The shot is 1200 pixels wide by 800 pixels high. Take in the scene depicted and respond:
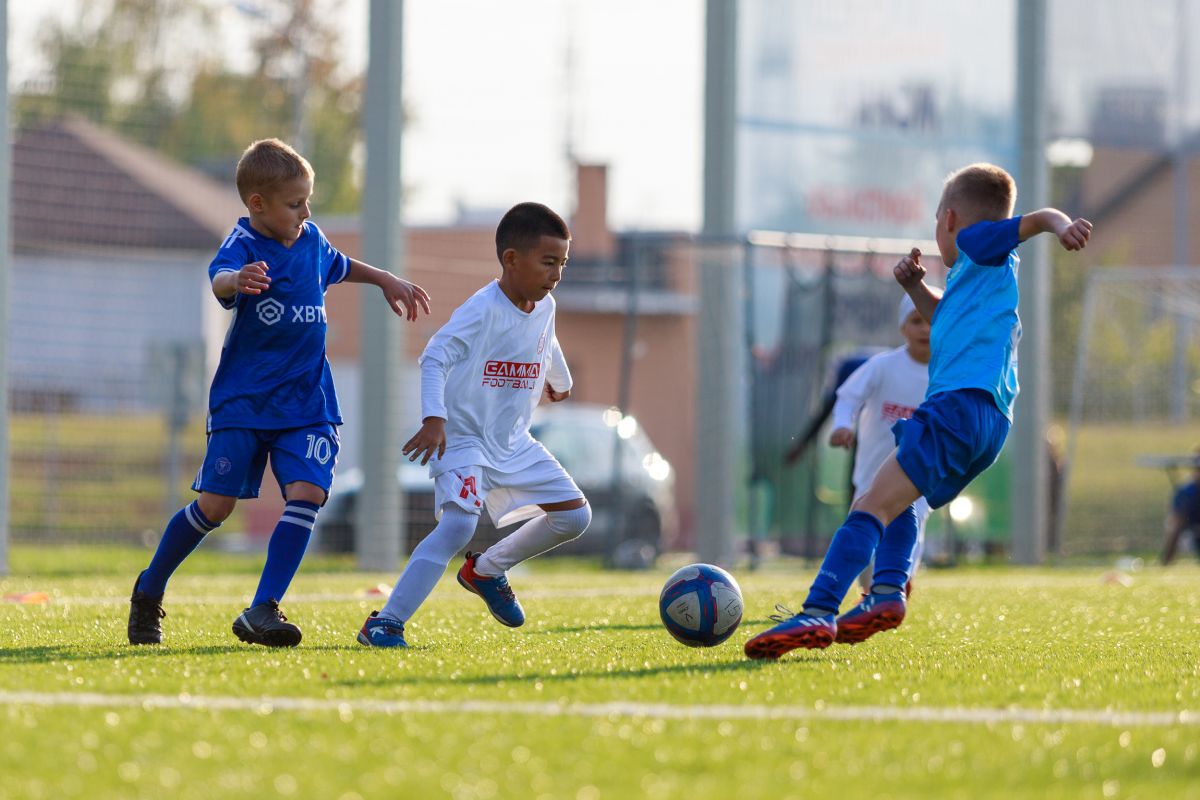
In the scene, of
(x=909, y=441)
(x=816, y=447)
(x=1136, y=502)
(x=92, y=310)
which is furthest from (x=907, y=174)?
(x=909, y=441)

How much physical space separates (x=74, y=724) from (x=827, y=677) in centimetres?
204

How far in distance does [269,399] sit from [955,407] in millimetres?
2289

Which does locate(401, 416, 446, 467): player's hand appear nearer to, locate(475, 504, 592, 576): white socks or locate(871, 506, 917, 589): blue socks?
locate(475, 504, 592, 576): white socks

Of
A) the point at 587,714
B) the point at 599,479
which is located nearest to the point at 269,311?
the point at 587,714

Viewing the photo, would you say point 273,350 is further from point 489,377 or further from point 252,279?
point 489,377

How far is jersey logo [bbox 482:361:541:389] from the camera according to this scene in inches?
246

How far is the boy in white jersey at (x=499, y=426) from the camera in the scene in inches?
241

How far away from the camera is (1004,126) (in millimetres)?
16188

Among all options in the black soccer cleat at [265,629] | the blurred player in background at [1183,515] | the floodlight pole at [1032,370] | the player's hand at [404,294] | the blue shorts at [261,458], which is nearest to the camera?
the black soccer cleat at [265,629]

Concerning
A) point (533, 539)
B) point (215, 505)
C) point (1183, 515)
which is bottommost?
point (1183, 515)

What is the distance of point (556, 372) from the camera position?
21.7 ft

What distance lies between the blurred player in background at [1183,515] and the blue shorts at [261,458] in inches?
498

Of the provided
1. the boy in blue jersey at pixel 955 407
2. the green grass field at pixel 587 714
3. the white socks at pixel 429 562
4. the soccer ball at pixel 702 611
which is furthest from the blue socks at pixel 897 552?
the white socks at pixel 429 562

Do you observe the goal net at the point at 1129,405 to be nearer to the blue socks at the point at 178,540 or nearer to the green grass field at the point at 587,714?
the green grass field at the point at 587,714
